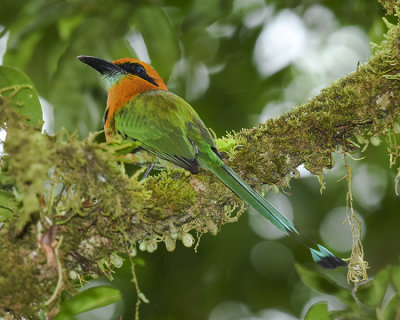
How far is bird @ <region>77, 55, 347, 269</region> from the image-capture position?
2109 mm

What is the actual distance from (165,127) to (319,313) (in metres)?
1.14

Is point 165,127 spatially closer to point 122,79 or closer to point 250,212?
point 122,79

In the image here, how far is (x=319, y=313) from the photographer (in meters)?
2.13

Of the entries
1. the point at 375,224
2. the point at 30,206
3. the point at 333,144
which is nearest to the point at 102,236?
the point at 30,206

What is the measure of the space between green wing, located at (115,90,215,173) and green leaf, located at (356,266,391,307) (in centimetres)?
93

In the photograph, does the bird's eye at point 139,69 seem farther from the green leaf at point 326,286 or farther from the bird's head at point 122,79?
the green leaf at point 326,286

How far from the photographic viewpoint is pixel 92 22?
3.14m

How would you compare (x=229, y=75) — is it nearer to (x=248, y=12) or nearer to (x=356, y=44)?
(x=248, y=12)

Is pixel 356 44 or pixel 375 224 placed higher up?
pixel 356 44

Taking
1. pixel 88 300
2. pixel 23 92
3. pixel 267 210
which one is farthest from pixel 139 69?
pixel 88 300

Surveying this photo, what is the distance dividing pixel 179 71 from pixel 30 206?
3482mm

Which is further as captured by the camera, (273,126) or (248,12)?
(248,12)

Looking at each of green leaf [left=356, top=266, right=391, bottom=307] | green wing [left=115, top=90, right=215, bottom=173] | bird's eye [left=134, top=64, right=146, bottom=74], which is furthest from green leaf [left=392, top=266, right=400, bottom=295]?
bird's eye [left=134, top=64, right=146, bottom=74]

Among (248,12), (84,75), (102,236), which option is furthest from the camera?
(248,12)
